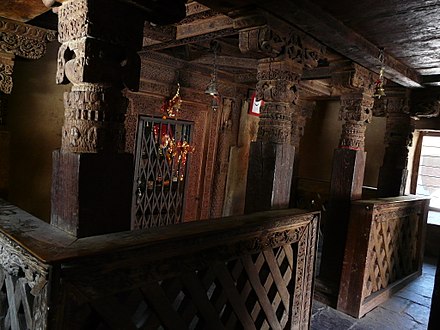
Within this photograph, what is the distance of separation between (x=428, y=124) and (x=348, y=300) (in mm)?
4828

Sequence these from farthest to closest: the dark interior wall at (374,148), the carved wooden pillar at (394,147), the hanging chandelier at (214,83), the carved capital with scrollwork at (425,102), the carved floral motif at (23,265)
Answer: the dark interior wall at (374,148), the carved wooden pillar at (394,147), the carved capital with scrollwork at (425,102), the hanging chandelier at (214,83), the carved floral motif at (23,265)

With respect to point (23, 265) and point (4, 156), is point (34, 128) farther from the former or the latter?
point (23, 265)

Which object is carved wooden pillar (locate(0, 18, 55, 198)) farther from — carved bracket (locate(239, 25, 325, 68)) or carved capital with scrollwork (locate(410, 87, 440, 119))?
carved capital with scrollwork (locate(410, 87, 440, 119))

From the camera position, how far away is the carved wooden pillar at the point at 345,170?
4.25m

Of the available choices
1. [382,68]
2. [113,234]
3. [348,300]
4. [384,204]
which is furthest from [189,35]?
[348,300]

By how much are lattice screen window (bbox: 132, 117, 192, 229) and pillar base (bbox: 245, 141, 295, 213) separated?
2.94 meters

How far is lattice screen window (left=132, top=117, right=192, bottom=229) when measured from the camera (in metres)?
5.77

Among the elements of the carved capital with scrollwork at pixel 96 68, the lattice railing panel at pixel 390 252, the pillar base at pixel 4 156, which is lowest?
the lattice railing panel at pixel 390 252

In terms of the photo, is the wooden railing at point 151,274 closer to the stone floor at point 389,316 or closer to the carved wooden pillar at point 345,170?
the stone floor at point 389,316

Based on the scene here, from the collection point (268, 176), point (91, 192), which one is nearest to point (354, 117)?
point (268, 176)

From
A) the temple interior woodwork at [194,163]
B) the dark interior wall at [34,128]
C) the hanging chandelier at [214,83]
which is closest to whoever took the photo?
the temple interior woodwork at [194,163]

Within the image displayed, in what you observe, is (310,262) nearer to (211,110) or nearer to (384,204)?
(384,204)

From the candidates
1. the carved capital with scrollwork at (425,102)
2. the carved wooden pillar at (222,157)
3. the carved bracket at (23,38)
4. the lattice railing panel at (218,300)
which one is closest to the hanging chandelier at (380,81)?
the carved capital with scrollwork at (425,102)

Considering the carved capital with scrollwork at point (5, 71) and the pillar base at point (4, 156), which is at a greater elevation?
the carved capital with scrollwork at point (5, 71)
